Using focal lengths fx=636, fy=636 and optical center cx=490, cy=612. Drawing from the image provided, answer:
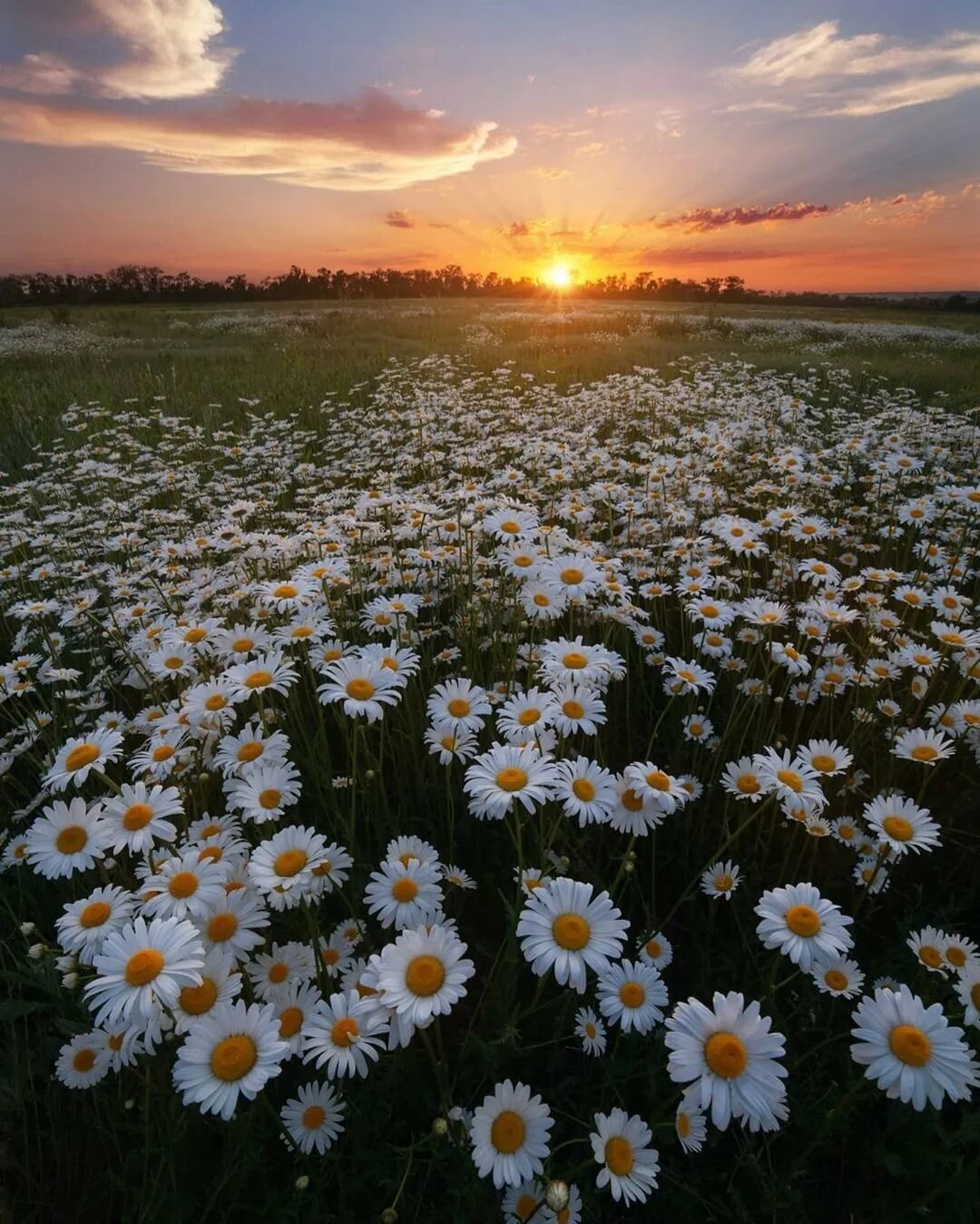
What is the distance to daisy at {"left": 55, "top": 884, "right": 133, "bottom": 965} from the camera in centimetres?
144

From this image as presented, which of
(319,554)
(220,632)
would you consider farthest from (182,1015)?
(319,554)

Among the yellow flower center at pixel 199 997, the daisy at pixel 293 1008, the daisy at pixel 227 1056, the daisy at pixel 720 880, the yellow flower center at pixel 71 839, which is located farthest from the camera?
the daisy at pixel 720 880

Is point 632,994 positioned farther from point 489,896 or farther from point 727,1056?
point 489,896

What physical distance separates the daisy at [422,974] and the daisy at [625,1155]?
41cm

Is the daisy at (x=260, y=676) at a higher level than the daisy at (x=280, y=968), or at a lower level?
higher

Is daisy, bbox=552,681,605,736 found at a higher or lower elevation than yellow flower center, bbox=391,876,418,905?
higher

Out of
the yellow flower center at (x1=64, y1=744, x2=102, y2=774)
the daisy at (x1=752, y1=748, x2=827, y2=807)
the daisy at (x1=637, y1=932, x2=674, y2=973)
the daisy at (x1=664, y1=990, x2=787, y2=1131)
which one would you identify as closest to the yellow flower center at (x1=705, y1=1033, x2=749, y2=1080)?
the daisy at (x1=664, y1=990, x2=787, y2=1131)

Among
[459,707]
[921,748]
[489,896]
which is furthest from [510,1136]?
[921,748]

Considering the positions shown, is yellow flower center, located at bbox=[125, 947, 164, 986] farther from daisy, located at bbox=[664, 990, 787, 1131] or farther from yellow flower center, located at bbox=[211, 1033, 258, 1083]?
daisy, located at bbox=[664, 990, 787, 1131]

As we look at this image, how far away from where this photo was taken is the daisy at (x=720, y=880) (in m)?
2.03

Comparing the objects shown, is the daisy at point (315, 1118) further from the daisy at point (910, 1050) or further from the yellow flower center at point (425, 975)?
the daisy at point (910, 1050)

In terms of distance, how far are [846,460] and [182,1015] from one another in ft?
19.7

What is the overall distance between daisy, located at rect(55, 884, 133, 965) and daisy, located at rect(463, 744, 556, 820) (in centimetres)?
84

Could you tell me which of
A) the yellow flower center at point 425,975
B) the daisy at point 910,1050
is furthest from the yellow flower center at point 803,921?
the yellow flower center at point 425,975
